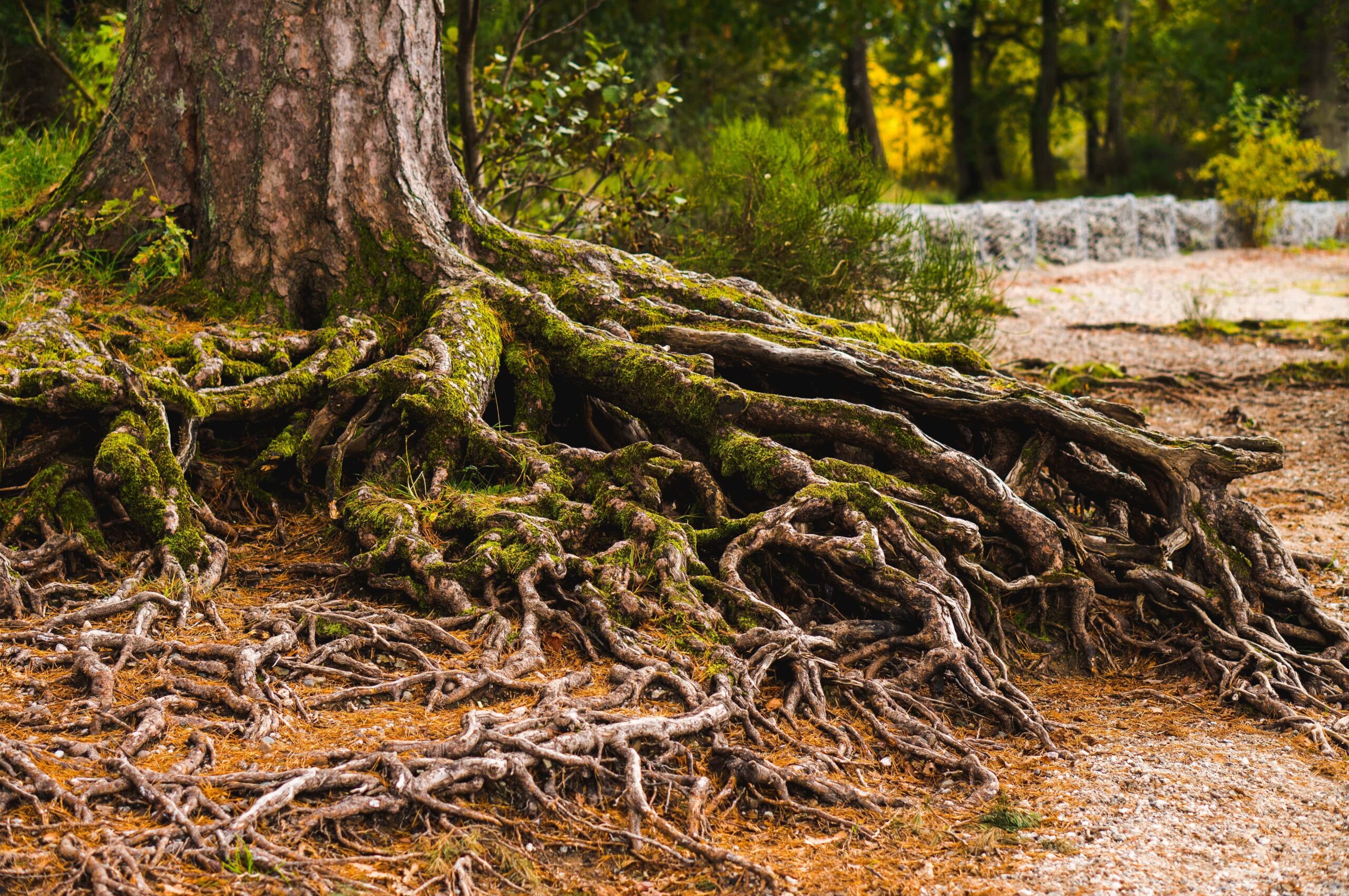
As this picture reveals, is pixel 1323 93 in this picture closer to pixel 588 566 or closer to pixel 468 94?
pixel 468 94

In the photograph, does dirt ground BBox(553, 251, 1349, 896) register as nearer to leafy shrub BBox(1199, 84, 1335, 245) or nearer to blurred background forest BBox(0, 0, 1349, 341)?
blurred background forest BBox(0, 0, 1349, 341)

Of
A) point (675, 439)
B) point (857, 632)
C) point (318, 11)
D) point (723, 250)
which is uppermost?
point (318, 11)

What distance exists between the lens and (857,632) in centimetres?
446

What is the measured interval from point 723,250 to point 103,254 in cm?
479

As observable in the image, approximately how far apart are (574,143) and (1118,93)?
2826 centimetres

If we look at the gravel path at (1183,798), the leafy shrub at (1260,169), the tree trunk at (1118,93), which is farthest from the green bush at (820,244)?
Result: the tree trunk at (1118,93)

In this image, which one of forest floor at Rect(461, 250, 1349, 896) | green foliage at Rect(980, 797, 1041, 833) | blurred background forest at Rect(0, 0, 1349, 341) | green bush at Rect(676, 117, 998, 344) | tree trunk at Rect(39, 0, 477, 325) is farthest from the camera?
green bush at Rect(676, 117, 998, 344)

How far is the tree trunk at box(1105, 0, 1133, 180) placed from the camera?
31.5 m

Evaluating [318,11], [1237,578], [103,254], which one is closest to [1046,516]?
[1237,578]

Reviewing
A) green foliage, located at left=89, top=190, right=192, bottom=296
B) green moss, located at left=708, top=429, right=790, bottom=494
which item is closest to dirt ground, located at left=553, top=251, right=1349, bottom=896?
green moss, located at left=708, top=429, right=790, bottom=494

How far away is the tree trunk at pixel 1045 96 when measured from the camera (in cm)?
3127

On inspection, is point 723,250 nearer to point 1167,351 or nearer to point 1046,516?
point 1046,516

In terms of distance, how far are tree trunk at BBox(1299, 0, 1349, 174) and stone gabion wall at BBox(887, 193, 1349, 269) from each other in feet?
19.5

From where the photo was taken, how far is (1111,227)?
22578 mm
